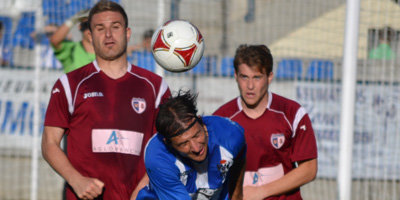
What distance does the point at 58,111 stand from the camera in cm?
375

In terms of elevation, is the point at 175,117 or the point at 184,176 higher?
the point at 175,117

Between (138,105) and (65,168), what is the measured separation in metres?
0.74

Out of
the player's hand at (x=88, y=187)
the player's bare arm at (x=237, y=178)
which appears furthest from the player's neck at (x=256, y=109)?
the player's hand at (x=88, y=187)

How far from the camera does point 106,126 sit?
3.79 meters

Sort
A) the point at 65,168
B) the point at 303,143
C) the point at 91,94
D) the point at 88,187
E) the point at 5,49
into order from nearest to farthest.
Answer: the point at 88,187, the point at 65,168, the point at 91,94, the point at 303,143, the point at 5,49

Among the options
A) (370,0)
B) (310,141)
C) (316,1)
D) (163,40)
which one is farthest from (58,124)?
(316,1)

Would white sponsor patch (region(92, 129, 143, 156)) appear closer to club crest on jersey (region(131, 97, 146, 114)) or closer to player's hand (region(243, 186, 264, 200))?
club crest on jersey (region(131, 97, 146, 114))

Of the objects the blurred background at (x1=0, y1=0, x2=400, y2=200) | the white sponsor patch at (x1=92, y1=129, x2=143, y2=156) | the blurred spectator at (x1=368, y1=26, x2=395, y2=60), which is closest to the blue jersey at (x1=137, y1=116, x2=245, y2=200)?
the white sponsor patch at (x1=92, y1=129, x2=143, y2=156)

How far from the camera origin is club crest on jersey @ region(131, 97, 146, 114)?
3898mm

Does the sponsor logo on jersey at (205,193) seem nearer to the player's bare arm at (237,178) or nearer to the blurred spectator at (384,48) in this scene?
the player's bare arm at (237,178)

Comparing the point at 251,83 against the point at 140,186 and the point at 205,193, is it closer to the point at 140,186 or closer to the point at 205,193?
the point at 205,193

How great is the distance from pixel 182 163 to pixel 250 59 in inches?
50.8

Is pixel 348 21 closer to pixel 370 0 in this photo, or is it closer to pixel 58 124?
pixel 370 0

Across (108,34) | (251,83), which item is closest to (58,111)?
(108,34)
